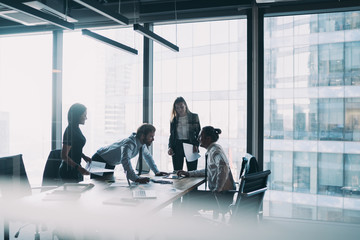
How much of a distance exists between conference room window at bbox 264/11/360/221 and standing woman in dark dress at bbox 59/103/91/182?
2.42m

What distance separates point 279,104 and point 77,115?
260 cm

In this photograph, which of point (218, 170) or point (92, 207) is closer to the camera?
point (92, 207)

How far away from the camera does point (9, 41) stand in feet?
18.6

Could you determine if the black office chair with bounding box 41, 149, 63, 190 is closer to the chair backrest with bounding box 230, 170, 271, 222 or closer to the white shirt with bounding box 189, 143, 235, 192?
the white shirt with bounding box 189, 143, 235, 192

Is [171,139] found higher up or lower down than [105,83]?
lower down

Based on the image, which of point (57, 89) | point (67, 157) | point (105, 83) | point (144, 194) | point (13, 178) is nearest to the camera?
point (144, 194)

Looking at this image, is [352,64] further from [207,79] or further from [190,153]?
[190,153]

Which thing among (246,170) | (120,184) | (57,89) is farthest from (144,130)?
(57,89)

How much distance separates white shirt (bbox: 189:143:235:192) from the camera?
299cm

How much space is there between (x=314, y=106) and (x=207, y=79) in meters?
1.48

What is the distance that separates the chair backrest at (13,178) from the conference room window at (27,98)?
2.17 meters

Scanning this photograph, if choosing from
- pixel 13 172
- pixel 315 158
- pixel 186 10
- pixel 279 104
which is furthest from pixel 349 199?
pixel 13 172

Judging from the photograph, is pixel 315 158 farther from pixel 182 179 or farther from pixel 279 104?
pixel 182 179

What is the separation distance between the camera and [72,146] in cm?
356
